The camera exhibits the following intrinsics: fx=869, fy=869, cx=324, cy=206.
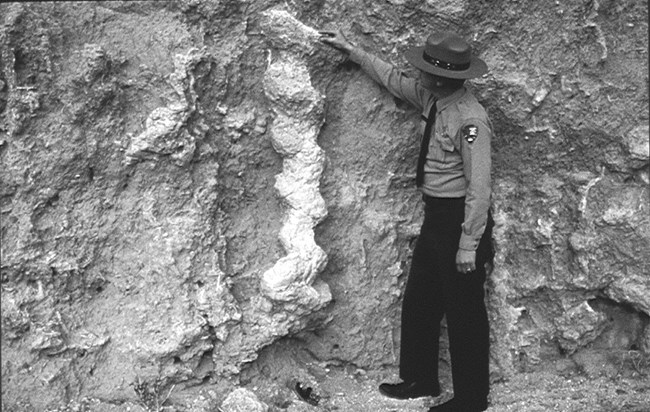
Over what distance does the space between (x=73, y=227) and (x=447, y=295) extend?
1.74 m

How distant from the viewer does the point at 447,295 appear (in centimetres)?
404

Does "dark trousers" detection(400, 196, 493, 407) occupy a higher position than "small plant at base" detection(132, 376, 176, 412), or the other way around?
"dark trousers" detection(400, 196, 493, 407)

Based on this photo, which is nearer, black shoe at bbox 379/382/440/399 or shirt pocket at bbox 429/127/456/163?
shirt pocket at bbox 429/127/456/163

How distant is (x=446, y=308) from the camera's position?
4.09 meters

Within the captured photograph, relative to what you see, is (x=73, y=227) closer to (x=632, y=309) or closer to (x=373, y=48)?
(x=373, y=48)

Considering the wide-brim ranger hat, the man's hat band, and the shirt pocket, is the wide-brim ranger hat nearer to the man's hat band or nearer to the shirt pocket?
the man's hat band

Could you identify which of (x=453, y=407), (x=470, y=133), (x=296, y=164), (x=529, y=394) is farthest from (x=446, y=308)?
(x=296, y=164)

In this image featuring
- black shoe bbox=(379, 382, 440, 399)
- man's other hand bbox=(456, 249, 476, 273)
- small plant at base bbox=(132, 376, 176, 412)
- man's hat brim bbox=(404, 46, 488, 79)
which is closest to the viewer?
man's hat brim bbox=(404, 46, 488, 79)

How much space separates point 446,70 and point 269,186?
1.04 metres

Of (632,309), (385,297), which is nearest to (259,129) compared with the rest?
(385,297)

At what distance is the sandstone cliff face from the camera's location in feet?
12.7

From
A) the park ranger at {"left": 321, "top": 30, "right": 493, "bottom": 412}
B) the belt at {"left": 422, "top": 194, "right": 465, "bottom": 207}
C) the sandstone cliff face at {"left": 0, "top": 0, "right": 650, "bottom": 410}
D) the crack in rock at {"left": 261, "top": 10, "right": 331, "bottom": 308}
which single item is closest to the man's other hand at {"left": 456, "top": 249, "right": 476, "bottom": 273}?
the park ranger at {"left": 321, "top": 30, "right": 493, "bottom": 412}

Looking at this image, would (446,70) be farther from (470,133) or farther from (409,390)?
(409,390)

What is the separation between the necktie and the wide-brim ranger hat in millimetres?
222
